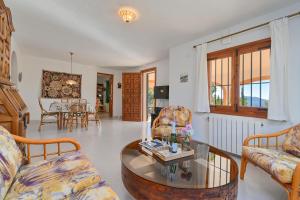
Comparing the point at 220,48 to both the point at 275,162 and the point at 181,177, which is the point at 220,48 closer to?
the point at 275,162

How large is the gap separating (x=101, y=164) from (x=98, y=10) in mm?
2532

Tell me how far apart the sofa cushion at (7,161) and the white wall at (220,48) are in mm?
3093

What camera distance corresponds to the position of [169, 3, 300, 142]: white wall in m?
2.28

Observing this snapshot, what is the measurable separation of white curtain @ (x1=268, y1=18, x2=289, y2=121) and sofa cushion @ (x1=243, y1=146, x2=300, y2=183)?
82 cm

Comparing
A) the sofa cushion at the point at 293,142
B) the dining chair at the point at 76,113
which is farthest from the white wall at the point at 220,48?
the dining chair at the point at 76,113

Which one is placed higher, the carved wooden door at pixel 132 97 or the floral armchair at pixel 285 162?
the carved wooden door at pixel 132 97

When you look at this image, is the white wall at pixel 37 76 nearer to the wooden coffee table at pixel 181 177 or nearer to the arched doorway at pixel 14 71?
the arched doorway at pixel 14 71

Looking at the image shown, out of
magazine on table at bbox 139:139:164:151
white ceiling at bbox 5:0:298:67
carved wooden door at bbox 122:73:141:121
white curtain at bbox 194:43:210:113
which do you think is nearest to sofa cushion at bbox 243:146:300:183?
magazine on table at bbox 139:139:164:151

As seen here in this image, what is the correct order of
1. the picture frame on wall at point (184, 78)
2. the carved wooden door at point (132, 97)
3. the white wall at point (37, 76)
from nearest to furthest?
the picture frame on wall at point (184, 78) → the white wall at point (37, 76) → the carved wooden door at point (132, 97)

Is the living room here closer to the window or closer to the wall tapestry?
the window

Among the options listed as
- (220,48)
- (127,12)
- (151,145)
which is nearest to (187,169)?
(151,145)

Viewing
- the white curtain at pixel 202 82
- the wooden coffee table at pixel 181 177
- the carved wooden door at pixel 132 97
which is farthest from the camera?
the carved wooden door at pixel 132 97

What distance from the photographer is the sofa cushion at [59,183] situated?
90cm

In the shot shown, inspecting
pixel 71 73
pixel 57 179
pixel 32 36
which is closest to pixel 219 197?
pixel 57 179
